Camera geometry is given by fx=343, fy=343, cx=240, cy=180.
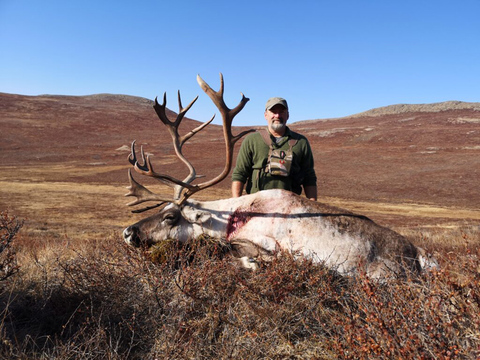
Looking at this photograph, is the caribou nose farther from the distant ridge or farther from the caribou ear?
the distant ridge

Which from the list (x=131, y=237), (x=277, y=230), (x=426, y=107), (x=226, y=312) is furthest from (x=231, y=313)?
(x=426, y=107)

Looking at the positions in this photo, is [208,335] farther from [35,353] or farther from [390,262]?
[390,262]

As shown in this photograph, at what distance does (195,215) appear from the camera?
3.78 m

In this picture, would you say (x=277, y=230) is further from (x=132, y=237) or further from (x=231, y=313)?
(x=132, y=237)

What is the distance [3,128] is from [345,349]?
58181 mm

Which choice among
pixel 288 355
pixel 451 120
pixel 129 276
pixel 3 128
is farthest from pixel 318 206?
pixel 3 128

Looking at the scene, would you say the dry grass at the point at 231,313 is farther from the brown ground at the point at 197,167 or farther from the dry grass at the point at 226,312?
the brown ground at the point at 197,167

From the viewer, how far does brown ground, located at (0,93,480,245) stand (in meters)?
14.3

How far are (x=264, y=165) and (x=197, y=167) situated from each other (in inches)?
1067

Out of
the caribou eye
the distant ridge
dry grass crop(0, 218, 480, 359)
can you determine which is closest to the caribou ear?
the caribou eye

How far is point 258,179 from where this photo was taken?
14.6ft

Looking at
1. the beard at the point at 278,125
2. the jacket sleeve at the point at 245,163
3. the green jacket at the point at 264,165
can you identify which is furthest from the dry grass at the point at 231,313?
the beard at the point at 278,125

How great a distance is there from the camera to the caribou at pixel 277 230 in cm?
326

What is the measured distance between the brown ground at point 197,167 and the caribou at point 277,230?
101 inches
